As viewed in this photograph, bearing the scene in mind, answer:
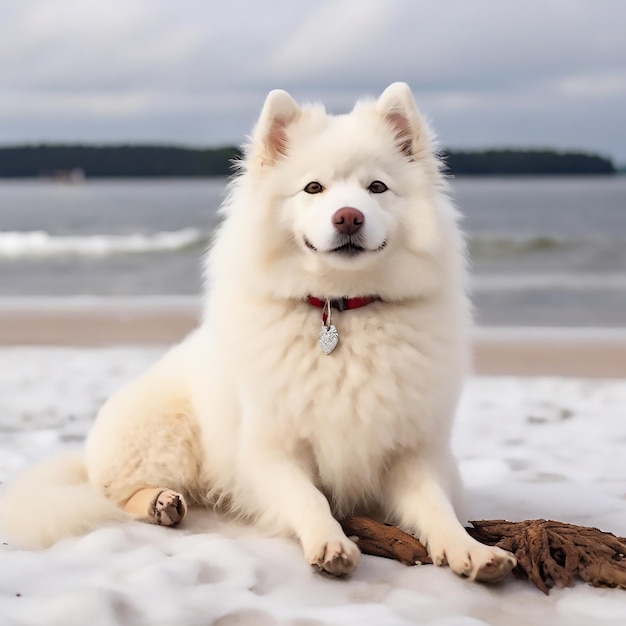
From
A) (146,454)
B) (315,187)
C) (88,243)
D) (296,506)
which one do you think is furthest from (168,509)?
(88,243)

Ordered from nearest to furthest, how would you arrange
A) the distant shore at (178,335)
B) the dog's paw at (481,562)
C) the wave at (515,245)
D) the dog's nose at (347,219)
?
the dog's paw at (481,562), the dog's nose at (347,219), the distant shore at (178,335), the wave at (515,245)

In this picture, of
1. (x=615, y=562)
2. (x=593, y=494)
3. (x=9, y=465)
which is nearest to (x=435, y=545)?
(x=615, y=562)

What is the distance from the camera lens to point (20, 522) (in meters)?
3.04

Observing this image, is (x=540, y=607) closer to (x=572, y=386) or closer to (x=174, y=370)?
(x=174, y=370)

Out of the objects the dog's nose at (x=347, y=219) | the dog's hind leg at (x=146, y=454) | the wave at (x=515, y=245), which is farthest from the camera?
the wave at (x=515, y=245)

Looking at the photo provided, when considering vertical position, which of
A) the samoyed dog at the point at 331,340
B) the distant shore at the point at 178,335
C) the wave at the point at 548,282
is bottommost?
the distant shore at the point at 178,335

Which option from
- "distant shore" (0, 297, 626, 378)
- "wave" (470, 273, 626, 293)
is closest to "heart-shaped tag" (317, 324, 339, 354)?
"distant shore" (0, 297, 626, 378)

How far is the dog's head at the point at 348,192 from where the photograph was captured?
2811mm

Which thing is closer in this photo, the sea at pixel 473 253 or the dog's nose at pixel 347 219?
the dog's nose at pixel 347 219

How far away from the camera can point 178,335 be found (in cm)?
856

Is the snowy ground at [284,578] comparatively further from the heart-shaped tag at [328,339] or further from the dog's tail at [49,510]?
the heart-shaped tag at [328,339]

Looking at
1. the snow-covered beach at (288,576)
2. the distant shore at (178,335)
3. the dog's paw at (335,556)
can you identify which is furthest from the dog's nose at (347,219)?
the distant shore at (178,335)

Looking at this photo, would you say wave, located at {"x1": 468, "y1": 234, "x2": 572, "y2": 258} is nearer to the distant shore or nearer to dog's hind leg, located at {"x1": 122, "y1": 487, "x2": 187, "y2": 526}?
the distant shore

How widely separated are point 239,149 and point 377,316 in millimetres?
863
